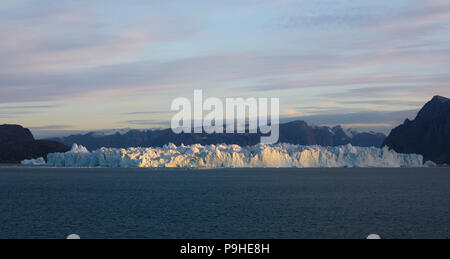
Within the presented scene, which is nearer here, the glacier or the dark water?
the dark water

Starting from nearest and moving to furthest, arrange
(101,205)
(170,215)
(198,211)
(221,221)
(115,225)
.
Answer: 1. (115,225)
2. (221,221)
3. (170,215)
4. (198,211)
5. (101,205)

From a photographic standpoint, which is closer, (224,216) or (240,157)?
(224,216)

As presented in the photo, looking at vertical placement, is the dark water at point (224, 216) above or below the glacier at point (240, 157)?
above

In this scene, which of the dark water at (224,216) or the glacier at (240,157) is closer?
the dark water at (224,216)

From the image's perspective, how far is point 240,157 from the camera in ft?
520

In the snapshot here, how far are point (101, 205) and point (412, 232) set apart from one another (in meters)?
31.1

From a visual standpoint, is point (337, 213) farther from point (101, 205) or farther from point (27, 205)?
point (27, 205)

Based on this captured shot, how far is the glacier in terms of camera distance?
15638cm

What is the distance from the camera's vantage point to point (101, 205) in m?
52.7

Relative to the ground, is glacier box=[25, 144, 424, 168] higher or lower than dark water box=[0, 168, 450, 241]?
lower

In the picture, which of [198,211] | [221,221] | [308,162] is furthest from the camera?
[308,162]

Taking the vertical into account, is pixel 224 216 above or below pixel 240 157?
above

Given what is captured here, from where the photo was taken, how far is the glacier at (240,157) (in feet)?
513
